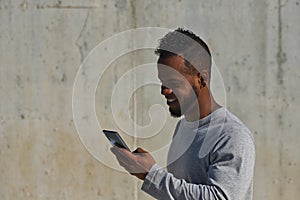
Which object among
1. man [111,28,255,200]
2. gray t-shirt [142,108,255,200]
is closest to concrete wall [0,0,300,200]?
man [111,28,255,200]

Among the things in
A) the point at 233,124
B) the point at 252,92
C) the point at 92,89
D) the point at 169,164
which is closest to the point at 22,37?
the point at 92,89

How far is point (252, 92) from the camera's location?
14.3 ft

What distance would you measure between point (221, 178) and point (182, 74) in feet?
1.30

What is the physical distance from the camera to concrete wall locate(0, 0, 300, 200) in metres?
4.32

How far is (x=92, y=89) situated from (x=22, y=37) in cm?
58

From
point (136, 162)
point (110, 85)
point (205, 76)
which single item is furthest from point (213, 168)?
point (110, 85)

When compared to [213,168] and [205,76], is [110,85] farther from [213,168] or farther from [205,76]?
[213,168]

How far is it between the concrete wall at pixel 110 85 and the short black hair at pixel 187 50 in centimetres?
191

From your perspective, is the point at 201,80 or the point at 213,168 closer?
the point at 213,168

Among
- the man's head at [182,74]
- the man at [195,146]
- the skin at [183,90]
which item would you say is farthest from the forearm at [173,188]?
the man's head at [182,74]

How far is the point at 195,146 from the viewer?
229cm

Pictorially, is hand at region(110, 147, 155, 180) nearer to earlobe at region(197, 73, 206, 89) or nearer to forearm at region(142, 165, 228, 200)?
forearm at region(142, 165, 228, 200)

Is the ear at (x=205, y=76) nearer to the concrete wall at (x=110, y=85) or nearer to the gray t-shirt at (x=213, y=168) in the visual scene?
the gray t-shirt at (x=213, y=168)

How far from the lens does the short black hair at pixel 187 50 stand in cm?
233
